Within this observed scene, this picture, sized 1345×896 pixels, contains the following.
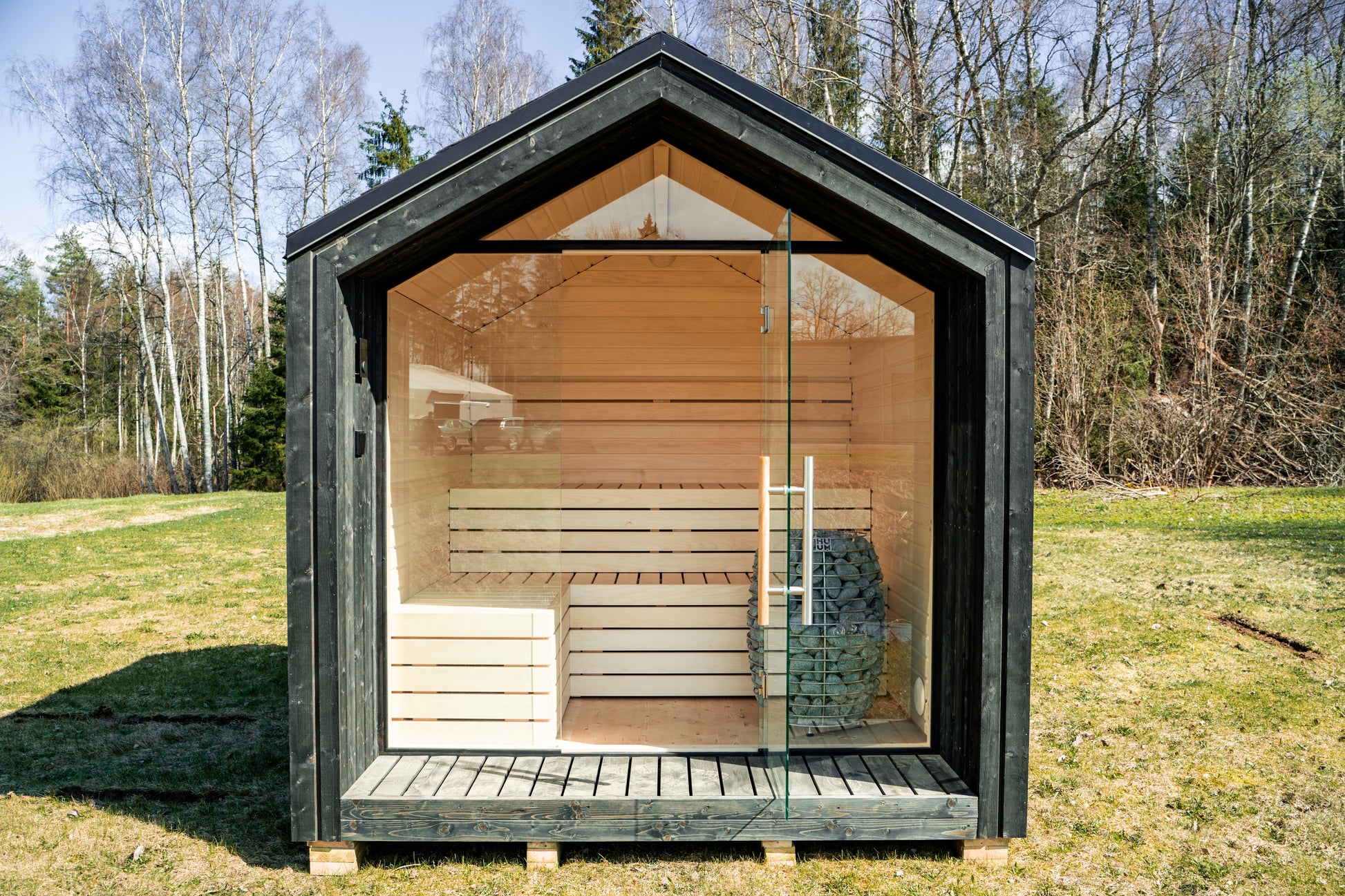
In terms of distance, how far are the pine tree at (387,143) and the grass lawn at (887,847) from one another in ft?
47.8

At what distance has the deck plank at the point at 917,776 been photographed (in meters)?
3.34

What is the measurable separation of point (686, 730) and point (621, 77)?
119 inches

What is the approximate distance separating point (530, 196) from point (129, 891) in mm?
3086

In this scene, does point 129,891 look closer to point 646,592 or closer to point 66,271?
point 646,592

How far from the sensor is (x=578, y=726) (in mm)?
4352

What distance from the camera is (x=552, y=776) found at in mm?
3537

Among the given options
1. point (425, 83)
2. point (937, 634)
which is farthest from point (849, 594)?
point (425, 83)

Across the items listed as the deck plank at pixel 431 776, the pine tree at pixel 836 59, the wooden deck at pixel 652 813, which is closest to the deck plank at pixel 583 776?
the wooden deck at pixel 652 813

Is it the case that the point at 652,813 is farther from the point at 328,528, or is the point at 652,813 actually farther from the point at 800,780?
the point at 328,528

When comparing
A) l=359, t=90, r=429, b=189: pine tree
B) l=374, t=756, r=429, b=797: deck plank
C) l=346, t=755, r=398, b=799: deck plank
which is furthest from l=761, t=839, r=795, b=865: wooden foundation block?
l=359, t=90, r=429, b=189: pine tree

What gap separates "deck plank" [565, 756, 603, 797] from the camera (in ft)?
11.1

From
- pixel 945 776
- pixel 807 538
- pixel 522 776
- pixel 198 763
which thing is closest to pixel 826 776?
pixel 945 776

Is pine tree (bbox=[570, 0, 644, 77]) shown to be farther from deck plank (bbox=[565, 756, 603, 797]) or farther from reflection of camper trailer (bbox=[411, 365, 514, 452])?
deck plank (bbox=[565, 756, 603, 797])

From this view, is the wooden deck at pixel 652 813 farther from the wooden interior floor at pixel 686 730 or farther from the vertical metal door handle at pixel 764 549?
the vertical metal door handle at pixel 764 549
